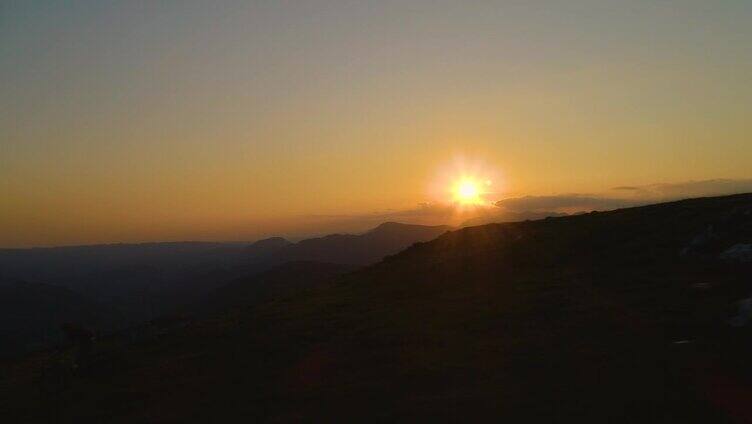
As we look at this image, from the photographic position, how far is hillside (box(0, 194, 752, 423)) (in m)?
13.1

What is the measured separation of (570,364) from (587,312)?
7179 mm

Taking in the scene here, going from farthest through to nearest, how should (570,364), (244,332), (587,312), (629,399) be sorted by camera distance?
(244,332)
(587,312)
(570,364)
(629,399)

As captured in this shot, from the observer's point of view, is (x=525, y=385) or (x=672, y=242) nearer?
(x=525, y=385)

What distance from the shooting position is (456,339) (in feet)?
66.1

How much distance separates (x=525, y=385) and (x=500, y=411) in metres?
1.85

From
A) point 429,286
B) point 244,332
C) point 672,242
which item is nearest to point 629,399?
point 244,332

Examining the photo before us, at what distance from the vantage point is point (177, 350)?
78.8 ft

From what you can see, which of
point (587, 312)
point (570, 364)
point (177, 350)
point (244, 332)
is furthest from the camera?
point (244, 332)

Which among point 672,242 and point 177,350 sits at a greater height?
point 672,242

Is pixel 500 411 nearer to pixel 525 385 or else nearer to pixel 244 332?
pixel 525 385

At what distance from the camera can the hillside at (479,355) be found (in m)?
13.1

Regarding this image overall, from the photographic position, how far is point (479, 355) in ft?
57.8

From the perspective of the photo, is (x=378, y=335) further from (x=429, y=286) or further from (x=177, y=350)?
(x=429, y=286)

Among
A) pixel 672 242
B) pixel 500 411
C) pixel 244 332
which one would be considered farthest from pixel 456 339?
pixel 672 242
